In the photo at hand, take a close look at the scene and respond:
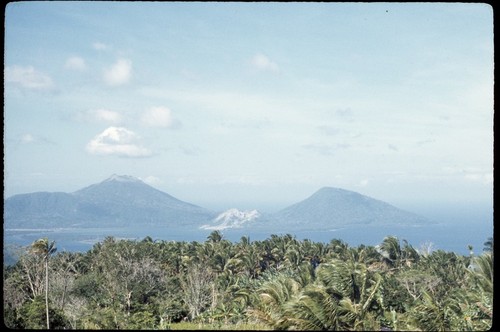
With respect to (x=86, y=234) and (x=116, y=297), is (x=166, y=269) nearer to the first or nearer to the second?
(x=116, y=297)

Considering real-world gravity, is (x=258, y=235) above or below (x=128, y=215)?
below

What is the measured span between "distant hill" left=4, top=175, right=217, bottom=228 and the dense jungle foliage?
419ft

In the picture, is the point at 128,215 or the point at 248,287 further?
the point at 128,215

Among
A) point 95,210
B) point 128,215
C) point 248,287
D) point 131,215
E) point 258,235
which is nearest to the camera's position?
point 248,287

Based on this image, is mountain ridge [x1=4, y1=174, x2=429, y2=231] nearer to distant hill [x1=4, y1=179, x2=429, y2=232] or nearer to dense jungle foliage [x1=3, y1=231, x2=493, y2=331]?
distant hill [x1=4, y1=179, x2=429, y2=232]

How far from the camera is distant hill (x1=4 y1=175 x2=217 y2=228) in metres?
148

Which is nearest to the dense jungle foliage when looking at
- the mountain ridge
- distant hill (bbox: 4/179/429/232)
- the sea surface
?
the sea surface

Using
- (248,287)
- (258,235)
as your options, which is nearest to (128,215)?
(258,235)

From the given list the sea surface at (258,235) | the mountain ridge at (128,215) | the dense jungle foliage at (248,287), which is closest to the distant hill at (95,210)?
the mountain ridge at (128,215)

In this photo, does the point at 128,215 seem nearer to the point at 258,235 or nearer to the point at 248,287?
the point at 258,235

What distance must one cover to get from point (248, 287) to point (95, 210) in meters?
166

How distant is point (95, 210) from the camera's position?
173 m

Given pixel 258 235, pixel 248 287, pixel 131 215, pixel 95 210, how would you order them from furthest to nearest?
pixel 131 215 < pixel 95 210 < pixel 258 235 < pixel 248 287
